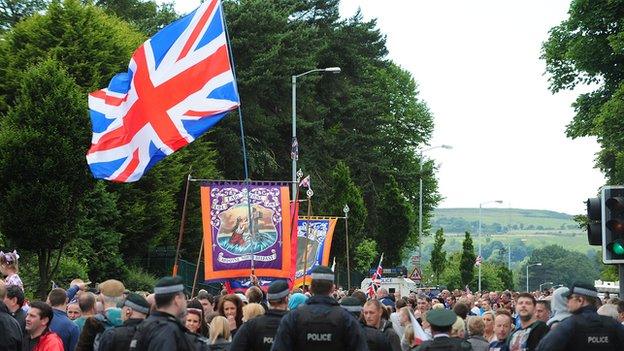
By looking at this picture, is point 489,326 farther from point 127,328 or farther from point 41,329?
point 127,328

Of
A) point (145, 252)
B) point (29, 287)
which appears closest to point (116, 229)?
point (145, 252)

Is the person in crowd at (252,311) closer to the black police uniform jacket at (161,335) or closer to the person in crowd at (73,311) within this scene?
the person in crowd at (73,311)

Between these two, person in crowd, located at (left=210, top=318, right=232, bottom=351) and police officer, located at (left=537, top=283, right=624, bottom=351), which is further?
person in crowd, located at (left=210, top=318, right=232, bottom=351)

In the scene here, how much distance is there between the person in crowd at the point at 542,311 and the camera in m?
13.0

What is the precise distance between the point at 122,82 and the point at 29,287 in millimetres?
15984

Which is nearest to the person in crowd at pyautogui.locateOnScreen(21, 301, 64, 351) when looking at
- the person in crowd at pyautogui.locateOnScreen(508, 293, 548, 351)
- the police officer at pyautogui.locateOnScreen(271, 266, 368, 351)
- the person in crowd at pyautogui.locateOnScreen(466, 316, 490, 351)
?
the police officer at pyautogui.locateOnScreen(271, 266, 368, 351)

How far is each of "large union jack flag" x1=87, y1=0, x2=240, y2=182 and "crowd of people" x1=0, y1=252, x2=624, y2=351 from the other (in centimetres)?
498

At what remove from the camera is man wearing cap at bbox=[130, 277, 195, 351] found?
8.32 meters

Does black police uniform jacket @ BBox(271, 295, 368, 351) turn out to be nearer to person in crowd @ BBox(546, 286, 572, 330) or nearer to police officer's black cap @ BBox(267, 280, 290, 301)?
police officer's black cap @ BBox(267, 280, 290, 301)

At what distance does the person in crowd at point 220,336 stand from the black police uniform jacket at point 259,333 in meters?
1.22

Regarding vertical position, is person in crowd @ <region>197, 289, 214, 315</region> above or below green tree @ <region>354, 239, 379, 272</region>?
below

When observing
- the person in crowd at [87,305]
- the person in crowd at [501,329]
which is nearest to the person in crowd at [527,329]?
the person in crowd at [501,329]

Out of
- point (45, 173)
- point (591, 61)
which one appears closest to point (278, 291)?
point (45, 173)

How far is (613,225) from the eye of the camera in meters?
13.9
